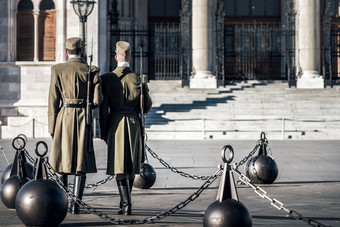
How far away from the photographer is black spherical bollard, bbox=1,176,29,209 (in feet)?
29.8

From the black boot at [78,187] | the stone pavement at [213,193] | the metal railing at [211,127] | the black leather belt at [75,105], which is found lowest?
the stone pavement at [213,193]

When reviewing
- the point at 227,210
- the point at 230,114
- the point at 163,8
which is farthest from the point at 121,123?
the point at 163,8

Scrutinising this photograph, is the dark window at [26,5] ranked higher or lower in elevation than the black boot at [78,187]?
higher

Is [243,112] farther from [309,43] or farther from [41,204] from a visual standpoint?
[41,204]

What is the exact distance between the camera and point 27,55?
3077 centimetres

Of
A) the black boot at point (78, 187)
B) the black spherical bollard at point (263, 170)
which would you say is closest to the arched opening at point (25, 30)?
the black spherical bollard at point (263, 170)

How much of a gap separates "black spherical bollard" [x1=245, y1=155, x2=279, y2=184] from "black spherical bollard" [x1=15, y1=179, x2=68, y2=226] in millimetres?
5038

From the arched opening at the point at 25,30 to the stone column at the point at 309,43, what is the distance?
12.2 meters

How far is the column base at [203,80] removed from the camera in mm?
32062

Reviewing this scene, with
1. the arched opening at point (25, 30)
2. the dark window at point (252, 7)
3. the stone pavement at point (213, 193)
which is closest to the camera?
the stone pavement at point (213, 193)

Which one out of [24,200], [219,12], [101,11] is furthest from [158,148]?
[219,12]

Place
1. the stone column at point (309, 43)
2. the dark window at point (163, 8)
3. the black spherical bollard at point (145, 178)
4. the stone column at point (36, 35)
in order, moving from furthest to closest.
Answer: the dark window at point (163, 8), the stone column at point (309, 43), the stone column at point (36, 35), the black spherical bollard at point (145, 178)

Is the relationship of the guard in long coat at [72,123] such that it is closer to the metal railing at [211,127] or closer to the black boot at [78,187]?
the black boot at [78,187]

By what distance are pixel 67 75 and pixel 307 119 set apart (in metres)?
19.5
